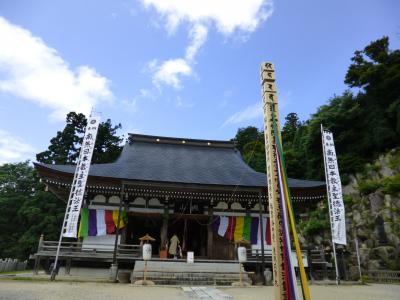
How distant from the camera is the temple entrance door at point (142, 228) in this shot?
48.9 feet

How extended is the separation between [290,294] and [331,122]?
90.8 ft

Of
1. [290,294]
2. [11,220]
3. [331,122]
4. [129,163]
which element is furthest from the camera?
[11,220]

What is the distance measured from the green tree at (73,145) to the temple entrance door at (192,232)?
19.7m

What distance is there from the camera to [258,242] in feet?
48.0

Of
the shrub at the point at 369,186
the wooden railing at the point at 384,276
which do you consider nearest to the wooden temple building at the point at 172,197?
the wooden railing at the point at 384,276

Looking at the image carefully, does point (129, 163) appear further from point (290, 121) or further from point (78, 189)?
point (290, 121)

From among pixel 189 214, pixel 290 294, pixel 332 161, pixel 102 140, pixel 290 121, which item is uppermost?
pixel 290 121

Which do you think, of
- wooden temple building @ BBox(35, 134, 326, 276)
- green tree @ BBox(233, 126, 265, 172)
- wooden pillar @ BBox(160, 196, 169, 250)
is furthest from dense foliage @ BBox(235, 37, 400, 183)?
wooden pillar @ BBox(160, 196, 169, 250)

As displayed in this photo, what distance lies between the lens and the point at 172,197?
14.1m

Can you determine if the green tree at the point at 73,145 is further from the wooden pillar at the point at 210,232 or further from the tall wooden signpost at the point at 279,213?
the tall wooden signpost at the point at 279,213

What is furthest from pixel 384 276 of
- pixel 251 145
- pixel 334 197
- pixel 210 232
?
pixel 251 145

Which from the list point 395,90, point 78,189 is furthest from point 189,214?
point 395,90

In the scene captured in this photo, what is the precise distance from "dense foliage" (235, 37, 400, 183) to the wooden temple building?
9697 millimetres

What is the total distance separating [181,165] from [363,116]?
20.0m
